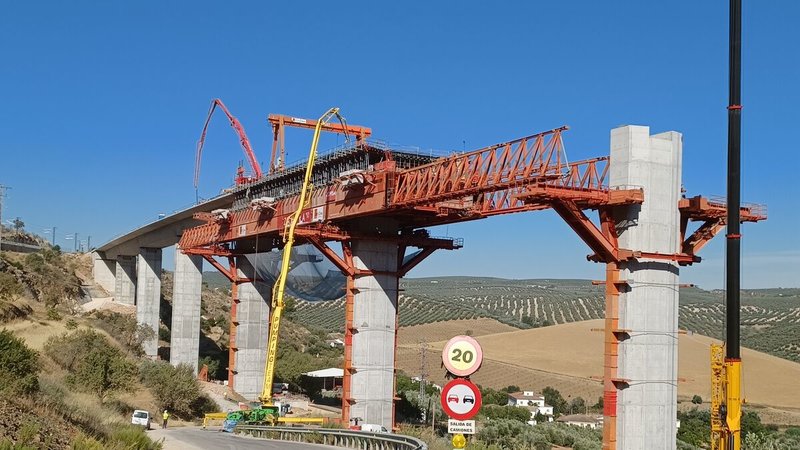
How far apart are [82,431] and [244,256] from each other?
50.3 metres

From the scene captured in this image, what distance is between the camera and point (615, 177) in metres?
31.0

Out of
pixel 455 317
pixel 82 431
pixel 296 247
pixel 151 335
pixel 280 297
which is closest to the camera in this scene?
pixel 82 431

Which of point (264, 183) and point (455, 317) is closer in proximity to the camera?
point (264, 183)

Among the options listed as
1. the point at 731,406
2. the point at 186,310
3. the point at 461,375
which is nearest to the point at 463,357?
the point at 461,375

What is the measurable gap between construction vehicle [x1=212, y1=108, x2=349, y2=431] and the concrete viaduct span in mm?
872

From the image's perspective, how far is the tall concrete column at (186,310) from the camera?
7619 centimetres

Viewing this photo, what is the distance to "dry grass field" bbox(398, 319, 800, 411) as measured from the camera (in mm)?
98688

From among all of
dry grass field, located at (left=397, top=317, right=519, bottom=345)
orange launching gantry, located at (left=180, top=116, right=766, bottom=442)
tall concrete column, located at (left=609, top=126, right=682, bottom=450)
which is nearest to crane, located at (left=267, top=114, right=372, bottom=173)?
orange launching gantry, located at (left=180, top=116, right=766, bottom=442)

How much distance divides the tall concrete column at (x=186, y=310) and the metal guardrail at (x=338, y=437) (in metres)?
39.4

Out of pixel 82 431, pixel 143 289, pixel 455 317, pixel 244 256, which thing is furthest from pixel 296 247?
pixel 455 317

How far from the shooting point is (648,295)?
3080 centimetres

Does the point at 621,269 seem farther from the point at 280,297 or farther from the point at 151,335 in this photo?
the point at 151,335

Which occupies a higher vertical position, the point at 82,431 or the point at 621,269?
the point at 621,269

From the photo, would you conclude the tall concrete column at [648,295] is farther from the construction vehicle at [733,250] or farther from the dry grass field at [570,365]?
the dry grass field at [570,365]
